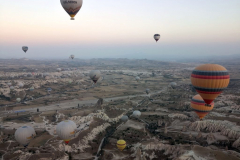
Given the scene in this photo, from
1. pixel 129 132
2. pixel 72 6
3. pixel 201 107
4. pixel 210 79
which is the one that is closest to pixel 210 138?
pixel 201 107

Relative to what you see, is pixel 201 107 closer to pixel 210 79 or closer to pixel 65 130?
pixel 210 79

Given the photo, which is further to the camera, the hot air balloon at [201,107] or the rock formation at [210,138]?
the hot air balloon at [201,107]

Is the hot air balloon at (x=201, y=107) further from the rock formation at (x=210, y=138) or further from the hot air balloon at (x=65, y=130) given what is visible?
the hot air balloon at (x=65, y=130)

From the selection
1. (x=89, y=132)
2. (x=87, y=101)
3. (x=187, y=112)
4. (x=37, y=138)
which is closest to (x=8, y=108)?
(x=87, y=101)

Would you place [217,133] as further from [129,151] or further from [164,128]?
[129,151]

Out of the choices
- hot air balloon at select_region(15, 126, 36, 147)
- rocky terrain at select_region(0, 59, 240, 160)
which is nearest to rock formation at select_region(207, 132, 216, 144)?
rocky terrain at select_region(0, 59, 240, 160)

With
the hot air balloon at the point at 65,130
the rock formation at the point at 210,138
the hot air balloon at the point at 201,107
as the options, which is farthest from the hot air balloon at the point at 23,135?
the rock formation at the point at 210,138

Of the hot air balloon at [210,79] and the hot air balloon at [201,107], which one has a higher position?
the hot air balloon at [210,79]
